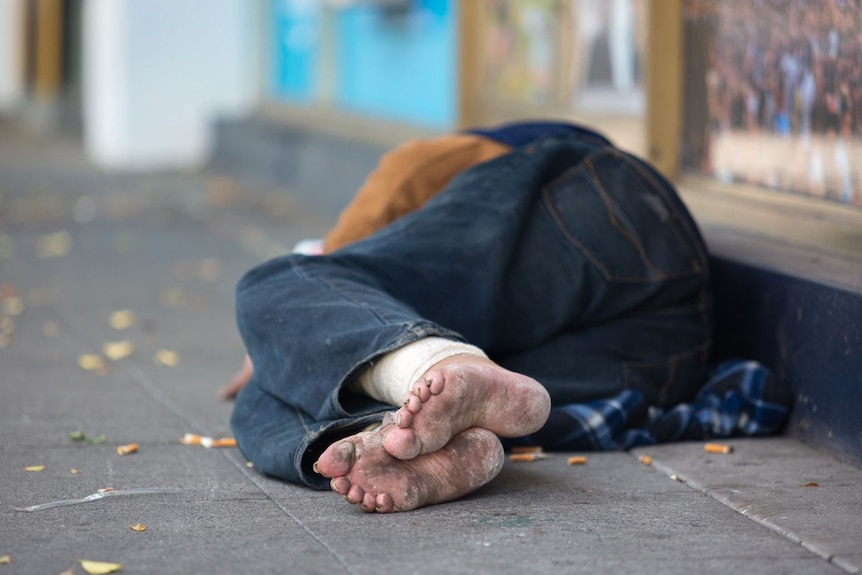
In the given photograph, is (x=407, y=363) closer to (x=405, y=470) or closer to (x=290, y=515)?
(x=405, y=470)

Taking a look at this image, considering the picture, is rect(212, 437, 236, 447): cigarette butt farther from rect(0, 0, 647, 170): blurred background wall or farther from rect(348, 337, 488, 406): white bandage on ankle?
rect(0, 0, 647, 170): blurred background wall

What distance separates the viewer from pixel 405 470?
2773 millimetres

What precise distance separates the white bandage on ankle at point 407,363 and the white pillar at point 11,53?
15.5 m

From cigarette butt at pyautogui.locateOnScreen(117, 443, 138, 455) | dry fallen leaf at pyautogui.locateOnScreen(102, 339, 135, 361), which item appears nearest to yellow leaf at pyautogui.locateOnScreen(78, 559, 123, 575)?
cigarette butt at pyautogui.locateOnScreen(117, 443, 138, 455)

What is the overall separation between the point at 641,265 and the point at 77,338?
2410mm

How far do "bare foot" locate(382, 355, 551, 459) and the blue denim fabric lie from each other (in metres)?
0.48

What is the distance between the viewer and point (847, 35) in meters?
3.95

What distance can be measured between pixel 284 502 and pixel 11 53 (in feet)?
53.1

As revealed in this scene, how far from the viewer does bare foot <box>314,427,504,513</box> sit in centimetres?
269

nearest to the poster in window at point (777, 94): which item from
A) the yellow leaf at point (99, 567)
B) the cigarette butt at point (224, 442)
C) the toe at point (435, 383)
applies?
the toe at point (435, 383)

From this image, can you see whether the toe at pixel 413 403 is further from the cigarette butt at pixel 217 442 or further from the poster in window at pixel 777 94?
the poster in window at pixel 777 94

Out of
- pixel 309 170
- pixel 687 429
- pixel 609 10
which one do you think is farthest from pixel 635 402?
pixel 309 170

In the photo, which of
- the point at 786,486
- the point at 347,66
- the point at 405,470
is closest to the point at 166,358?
the point at 405,470

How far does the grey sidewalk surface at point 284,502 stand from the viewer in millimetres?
2537
